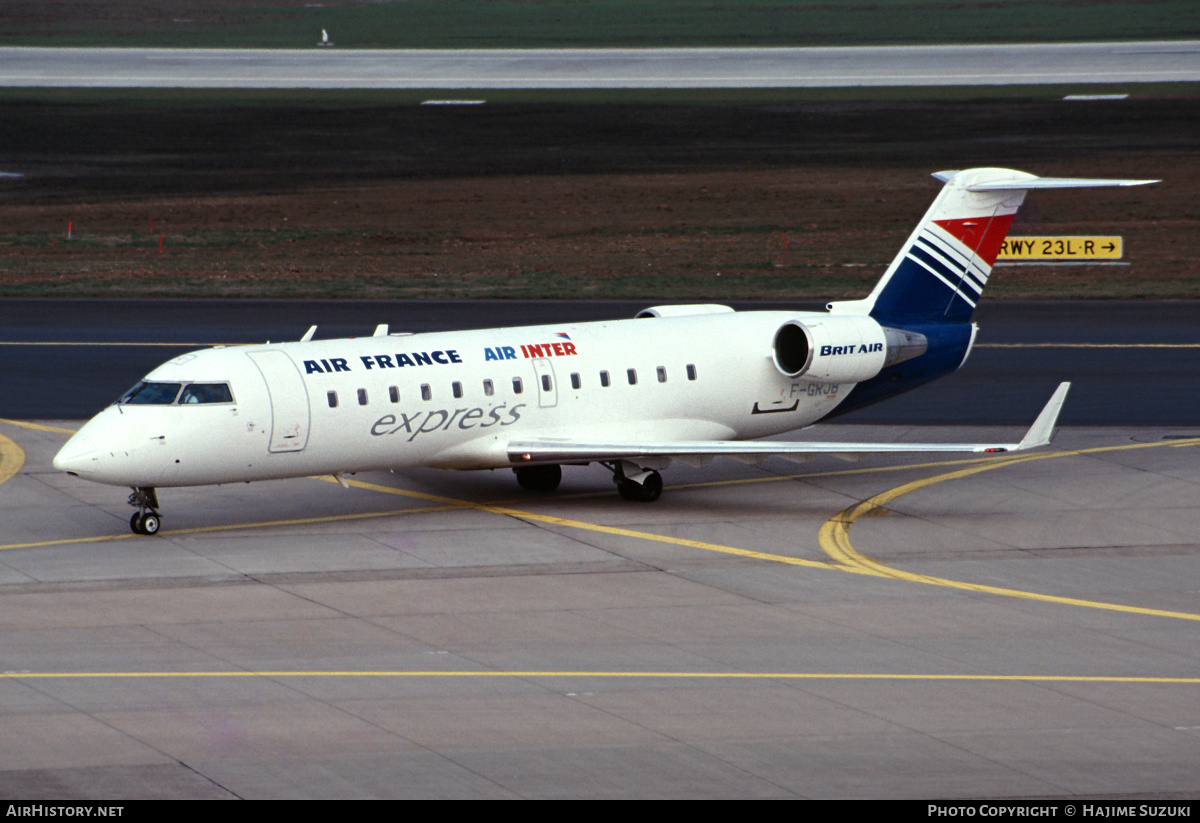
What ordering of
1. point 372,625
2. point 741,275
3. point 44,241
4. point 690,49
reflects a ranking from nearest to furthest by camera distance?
point 372,625 → point 741,275 → point 44,241 → point 690,49

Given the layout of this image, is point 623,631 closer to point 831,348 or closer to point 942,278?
point 831,348

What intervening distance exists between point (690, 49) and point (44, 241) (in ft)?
186

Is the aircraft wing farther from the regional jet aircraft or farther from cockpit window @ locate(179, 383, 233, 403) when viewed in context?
cockpit window @ locate(179, 383, 233, 403)

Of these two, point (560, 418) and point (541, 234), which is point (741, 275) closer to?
point (541, 234)

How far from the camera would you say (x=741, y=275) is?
2130 inches

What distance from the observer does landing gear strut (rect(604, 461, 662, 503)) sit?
2969 centimetres

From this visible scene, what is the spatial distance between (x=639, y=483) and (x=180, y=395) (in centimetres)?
797

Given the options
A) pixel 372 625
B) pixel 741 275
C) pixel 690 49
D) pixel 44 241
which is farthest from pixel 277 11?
pixel 372 625

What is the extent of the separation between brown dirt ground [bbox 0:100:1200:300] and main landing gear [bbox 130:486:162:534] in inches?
971

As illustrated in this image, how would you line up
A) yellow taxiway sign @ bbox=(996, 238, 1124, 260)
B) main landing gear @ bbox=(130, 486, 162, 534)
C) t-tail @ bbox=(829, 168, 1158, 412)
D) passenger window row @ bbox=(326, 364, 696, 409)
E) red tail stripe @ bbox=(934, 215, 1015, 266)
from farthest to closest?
yellow taxiway sign @ bbox=(996, 238, 1124, 260) < red tail stripe @ bbox=(934, 215, 1015, 266) < t-tail @ bbox=(829, 168, 1158, 412) < passenger window row @ bbox=(326, 364, 696, 409) < main landing gear @ bbox=(130, 486, 162, 534)

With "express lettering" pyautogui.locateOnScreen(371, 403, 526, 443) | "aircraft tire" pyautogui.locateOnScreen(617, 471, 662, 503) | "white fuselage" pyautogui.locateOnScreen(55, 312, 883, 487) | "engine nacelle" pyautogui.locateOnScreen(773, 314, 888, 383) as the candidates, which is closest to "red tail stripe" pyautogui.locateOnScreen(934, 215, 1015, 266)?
"engine nacelle" pyautogui.locateOnScreen(773, 314, 888, 383)

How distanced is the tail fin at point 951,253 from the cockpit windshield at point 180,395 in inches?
475

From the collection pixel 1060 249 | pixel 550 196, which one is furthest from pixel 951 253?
pixel 550 196

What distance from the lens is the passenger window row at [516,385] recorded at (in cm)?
2755
